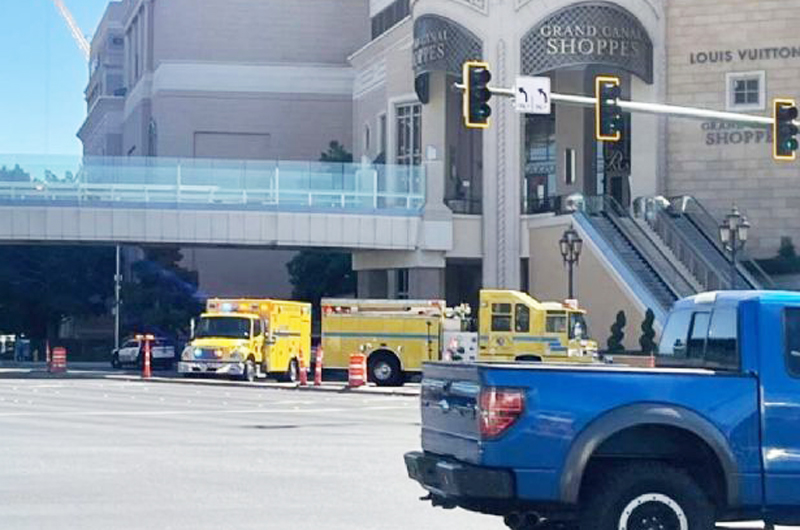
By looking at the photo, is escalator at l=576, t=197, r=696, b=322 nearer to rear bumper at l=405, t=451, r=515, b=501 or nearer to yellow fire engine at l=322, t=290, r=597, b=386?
yellow fire engine at l=322, t=290, r=597, b=386

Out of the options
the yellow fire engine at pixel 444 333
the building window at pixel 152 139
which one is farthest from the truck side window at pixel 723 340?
the building window at pixel 152 139

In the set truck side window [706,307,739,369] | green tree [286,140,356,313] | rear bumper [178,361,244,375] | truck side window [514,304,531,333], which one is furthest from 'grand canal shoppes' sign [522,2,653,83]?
truck side window [706,307,739,369]

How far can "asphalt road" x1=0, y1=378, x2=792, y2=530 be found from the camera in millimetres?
14453

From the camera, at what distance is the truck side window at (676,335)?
12.5m

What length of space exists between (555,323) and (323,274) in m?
29.4

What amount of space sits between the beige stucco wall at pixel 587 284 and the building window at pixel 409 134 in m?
8.74

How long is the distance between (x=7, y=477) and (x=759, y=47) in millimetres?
40385

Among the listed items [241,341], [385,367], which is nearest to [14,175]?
[241,341]

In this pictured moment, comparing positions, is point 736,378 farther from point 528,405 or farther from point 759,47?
point 759,47

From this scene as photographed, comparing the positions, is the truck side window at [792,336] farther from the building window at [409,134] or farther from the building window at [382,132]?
the building window at [382,132]

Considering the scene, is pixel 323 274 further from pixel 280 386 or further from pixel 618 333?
pixel 280 386

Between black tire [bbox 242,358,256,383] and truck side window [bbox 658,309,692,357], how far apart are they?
33292 mm

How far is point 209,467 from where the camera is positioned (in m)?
19.2

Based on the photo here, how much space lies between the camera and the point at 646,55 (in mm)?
55562
